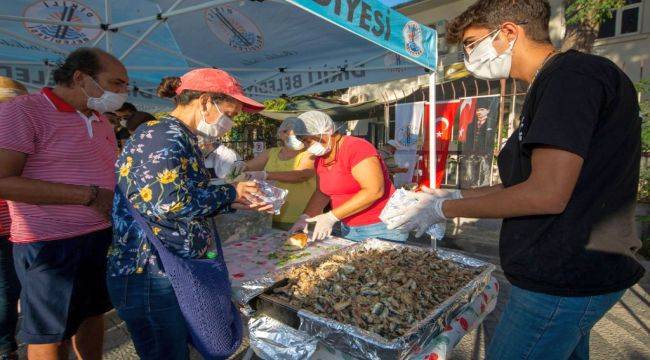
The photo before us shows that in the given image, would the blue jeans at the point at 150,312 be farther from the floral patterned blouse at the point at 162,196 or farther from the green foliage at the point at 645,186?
the green foliage at the point at 645,186

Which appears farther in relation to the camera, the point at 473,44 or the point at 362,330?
the point at 473,44

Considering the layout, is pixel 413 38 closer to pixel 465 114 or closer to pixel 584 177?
pixel 584 177

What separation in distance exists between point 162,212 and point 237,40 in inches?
149

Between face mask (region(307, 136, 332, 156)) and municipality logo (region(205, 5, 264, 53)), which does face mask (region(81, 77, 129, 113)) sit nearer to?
face mask (region(307, 136, 332, 156))

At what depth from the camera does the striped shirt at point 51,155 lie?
164 cm

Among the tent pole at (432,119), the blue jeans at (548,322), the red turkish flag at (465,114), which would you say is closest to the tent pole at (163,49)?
the tent pole at (432,119)

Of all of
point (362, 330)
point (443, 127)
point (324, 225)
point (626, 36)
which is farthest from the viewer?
point (626, 36)

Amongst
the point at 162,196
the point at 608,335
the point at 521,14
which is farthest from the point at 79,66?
the point at 608,335

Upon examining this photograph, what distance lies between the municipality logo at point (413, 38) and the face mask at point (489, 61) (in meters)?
1.62

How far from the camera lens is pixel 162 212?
1.37 meters

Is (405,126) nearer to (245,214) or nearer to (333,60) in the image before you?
(333,60)

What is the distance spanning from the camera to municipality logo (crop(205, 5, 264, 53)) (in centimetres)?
404

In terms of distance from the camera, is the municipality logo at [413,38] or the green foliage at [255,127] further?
the green foliage at [255,127]

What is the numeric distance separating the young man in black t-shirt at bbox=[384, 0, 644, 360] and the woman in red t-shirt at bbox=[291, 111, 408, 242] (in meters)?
1.21
